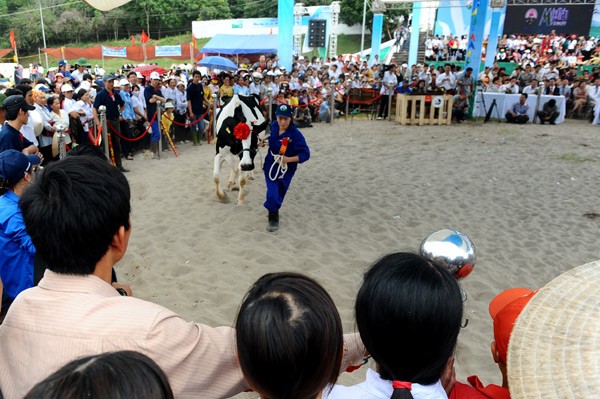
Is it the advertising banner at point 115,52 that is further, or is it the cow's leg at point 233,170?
the advertising banner at point 115,52

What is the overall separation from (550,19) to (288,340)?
95.2 ft

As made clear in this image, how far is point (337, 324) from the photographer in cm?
119

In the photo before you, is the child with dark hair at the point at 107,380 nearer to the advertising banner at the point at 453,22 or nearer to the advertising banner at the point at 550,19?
the advertising banner at the point at 550,19

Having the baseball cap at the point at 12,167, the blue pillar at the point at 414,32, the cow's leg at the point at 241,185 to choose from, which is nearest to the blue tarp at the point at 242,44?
the blue pillar at the point at 414,32

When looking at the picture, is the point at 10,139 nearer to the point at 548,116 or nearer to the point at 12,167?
the point at 12,167

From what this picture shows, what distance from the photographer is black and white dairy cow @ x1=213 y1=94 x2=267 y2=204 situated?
21.4 ft

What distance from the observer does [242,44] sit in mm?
31812

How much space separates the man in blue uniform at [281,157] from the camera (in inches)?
219

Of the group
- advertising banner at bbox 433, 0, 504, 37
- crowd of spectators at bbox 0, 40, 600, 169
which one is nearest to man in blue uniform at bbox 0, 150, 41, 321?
crowd of spectators at bbox 0, 40, 600, 169

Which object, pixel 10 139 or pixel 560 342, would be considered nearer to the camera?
pixel 560 342

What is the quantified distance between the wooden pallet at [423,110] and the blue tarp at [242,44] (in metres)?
18.8

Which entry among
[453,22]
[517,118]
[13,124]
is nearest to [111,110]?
[13,124]

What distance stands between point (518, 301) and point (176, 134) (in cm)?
1059

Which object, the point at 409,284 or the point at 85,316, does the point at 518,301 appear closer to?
the point at 409,284
